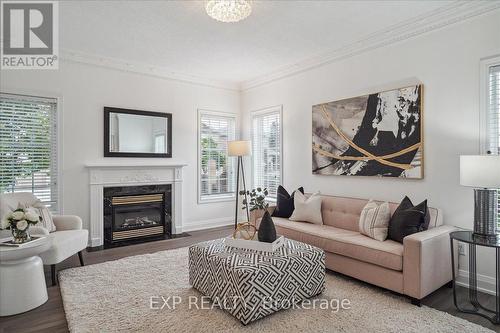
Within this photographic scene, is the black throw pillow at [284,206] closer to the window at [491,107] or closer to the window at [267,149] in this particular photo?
the window at [267,149]

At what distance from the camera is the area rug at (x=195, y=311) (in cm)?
232

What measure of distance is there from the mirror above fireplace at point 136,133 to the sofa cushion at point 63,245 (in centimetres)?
151

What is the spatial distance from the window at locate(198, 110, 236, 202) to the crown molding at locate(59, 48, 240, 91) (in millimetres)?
583

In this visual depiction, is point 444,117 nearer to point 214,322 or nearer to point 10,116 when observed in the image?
point 214,322

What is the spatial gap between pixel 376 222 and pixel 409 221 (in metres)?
0.35

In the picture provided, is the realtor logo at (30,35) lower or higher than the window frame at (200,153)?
higher

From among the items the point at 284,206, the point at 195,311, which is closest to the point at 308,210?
the point at 284,206

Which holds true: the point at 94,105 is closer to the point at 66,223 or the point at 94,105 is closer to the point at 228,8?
the point at 66,223

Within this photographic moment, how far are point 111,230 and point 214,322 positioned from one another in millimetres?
2944

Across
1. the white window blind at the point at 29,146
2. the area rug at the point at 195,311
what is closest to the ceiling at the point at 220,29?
the white window blind at the point at 29,146

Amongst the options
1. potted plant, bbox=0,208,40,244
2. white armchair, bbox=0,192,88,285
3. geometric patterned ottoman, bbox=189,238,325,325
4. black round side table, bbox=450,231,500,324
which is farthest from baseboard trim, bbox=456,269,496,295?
potted plant, bbox=0,208,40,244

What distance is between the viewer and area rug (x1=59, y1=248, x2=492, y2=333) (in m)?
2.32

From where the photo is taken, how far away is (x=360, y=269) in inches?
120

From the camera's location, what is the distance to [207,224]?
5789 mm
